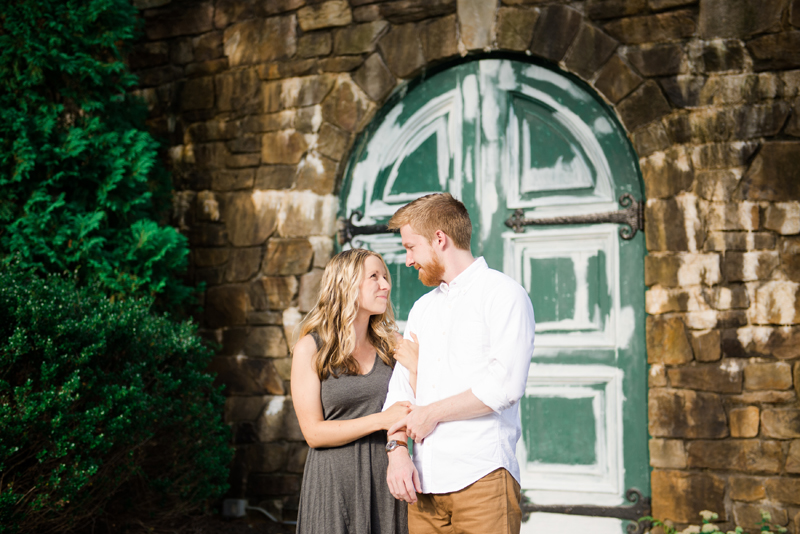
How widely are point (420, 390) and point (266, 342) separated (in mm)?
2504

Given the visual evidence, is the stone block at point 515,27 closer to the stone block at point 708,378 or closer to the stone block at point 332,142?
the stone block at point 332,142

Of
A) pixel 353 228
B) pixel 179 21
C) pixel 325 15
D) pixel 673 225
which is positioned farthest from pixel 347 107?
pixel 673 225

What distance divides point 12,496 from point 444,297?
195 centimetres

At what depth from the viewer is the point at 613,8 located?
386 cm

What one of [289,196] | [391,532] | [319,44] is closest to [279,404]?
[289,196]

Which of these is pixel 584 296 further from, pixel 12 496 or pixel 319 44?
pixel 12 496

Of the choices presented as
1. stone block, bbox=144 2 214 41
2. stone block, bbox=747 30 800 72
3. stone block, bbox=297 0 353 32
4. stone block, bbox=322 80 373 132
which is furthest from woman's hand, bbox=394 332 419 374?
stone block, bbox=144 2 214 41

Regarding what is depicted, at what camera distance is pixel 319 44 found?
175 inches

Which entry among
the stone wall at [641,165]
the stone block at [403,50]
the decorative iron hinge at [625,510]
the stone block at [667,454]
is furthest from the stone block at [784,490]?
the stone block at [403,50]

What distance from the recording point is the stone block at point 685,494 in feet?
11.3

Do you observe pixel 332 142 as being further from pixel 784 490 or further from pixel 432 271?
pixel 784 490

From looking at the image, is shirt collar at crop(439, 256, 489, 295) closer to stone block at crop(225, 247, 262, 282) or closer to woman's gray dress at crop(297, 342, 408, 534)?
woman's gray dress at crop(297, 342, 408, 534)

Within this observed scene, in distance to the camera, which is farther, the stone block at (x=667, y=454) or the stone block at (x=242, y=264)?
the stone block at (x=242, y=264)

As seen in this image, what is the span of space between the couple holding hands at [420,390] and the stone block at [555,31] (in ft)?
7.23
